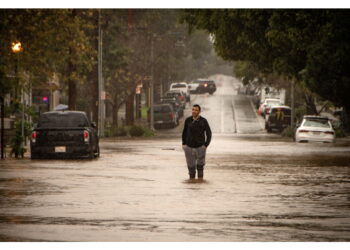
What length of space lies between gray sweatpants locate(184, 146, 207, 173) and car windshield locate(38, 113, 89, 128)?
1059 cm

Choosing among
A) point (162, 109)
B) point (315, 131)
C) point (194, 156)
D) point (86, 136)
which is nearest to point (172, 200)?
point (194, 156)

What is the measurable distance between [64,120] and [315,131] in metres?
17.3

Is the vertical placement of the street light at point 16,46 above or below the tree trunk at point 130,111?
above

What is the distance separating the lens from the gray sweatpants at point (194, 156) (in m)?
23.5

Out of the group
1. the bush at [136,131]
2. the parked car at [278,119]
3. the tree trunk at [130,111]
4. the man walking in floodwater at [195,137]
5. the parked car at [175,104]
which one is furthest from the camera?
the parked car at [175,104]

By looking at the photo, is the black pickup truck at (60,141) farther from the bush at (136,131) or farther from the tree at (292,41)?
the bush at (136,131)

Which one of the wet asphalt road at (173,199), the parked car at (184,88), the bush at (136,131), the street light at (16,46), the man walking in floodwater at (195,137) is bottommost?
the bush at (136,131)

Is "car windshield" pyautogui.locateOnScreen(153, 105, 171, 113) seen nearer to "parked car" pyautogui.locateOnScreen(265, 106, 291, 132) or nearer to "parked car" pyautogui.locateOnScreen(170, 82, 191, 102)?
"parked car" pyautogui.locateOnScreen(265, 106, 291, 132)

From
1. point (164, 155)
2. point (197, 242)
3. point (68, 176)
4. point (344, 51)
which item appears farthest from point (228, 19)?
point (197, 242)

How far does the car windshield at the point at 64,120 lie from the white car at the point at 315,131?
16533mm

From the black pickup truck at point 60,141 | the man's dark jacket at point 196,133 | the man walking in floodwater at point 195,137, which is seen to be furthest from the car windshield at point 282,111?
the man's dark jacket at point 196,133

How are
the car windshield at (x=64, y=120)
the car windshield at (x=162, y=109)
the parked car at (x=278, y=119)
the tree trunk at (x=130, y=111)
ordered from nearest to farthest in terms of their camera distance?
1. the car windshield at (x=64, y=120)
2. the parked car at (x=278, y=119)
3. the car windshield at (x=162, y=109)
4. the tree trunk at (x=130, y=111)

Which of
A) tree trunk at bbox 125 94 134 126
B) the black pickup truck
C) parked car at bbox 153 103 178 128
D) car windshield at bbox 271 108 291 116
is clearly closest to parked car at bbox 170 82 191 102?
tree trunk at bbox 125 94 134 126

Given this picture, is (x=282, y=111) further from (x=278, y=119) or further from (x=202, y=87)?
(x=202, y=87)
